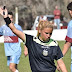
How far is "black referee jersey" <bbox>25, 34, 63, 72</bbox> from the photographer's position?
18.0 feet

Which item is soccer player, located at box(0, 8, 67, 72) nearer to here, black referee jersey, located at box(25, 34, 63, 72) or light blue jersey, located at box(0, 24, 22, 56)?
black referee jersey, located at box(25, 34, 63, 72)

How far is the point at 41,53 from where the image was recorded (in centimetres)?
548

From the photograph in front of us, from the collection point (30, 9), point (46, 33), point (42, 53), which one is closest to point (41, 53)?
point (42, 53)

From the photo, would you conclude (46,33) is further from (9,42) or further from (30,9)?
(30,9)

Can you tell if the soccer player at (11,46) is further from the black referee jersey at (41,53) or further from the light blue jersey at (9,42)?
the black referee jersey at (41,53)

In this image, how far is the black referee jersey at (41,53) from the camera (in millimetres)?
5477

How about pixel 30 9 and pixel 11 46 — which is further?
pixel 30 9

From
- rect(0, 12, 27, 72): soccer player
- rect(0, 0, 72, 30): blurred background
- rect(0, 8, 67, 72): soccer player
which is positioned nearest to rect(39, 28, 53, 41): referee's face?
rect(0, 8, 67, 72): soccer player

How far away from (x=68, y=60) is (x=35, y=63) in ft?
23.3

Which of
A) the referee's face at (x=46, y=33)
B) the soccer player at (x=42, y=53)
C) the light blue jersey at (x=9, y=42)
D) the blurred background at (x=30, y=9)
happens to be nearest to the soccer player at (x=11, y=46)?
the light blue jersey at (x=9, y=42)

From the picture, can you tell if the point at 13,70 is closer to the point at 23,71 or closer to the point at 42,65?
the point at 23,71

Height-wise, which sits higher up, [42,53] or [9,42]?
[42,53]

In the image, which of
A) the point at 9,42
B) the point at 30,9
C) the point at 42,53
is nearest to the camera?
the point at 42,53

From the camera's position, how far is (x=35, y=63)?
5.49 metres
